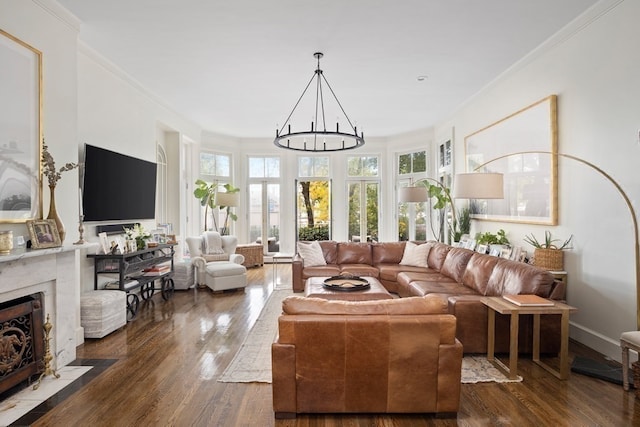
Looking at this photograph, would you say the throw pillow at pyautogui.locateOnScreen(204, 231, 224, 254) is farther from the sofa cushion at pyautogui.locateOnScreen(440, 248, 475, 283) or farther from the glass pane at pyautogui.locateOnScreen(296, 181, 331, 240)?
the sofa cushion at pyautogui.locateOnScreen(440, 248, 475, 283)

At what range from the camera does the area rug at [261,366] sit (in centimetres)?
298

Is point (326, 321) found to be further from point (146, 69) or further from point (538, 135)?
point (146, 69)

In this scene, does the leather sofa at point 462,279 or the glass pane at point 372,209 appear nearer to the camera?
the leather sofa at point 462,279

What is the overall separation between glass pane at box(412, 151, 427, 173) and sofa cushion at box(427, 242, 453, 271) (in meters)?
3.24

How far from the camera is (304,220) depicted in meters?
9.70

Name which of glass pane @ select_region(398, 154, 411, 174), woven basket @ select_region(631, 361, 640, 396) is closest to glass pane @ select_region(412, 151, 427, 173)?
glass pane @ select_region(398, 154, 411, 174)

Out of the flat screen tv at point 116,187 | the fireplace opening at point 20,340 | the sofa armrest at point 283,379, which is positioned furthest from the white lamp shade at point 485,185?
the flat screen tv at point 116,187

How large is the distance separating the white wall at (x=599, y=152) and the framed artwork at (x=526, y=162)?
0.11 meters

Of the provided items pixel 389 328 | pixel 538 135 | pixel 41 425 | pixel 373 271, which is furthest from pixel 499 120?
pixel 41 425

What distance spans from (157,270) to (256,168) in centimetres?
480

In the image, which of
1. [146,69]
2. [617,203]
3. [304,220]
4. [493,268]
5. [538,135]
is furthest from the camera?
[304,220]

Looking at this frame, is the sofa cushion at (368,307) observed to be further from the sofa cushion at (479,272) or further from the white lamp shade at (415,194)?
the white lamp shade at (415,194)

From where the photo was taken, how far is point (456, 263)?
4914 mm

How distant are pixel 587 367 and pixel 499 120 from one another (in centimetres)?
347
